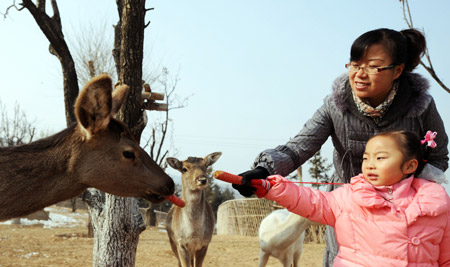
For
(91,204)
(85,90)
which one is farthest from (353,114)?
(91,204)

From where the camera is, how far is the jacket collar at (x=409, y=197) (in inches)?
101

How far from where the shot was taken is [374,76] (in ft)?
9.36

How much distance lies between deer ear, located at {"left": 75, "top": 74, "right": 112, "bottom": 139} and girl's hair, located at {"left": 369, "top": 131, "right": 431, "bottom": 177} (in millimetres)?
1899

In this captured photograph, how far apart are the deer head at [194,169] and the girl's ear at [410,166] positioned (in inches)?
219

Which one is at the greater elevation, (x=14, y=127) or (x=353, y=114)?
(x=14, y=127)

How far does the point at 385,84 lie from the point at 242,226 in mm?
19020

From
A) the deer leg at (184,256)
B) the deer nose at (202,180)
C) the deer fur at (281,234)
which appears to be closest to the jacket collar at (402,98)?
the deer fur at (281,234)

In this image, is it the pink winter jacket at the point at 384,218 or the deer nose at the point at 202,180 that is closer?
the pink winter jacket at the point at 384,218

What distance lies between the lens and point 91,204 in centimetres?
638

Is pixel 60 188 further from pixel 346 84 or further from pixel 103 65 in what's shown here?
pixel 103 65

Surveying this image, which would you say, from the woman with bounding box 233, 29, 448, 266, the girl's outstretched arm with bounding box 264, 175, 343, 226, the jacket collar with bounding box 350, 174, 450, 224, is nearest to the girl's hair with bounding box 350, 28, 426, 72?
the woman with bounding box 233, 29, 448, 266

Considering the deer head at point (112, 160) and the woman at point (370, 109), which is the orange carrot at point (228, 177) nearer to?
the woman at point (370, 109)

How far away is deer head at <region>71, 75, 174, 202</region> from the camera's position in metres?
3.31

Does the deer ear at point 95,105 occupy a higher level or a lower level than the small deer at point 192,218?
higher
